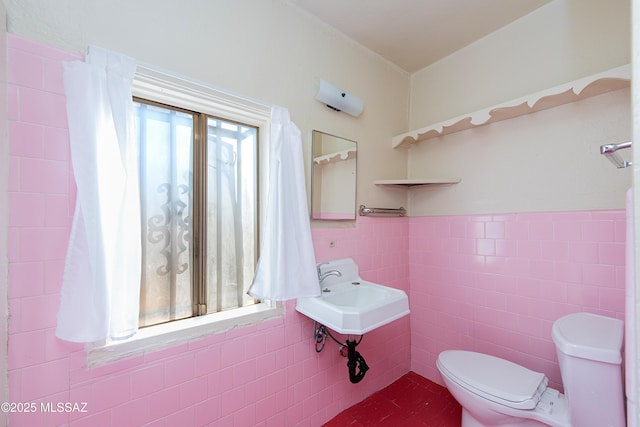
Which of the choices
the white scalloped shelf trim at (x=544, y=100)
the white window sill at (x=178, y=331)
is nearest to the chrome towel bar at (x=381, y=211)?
the white scalloped shelf trim at (x=544, y=100)

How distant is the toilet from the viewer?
103cm

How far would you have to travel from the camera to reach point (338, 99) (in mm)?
1647

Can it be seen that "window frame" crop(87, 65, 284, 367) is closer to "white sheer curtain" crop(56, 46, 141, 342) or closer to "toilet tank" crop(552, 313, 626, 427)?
"white sheer curtain" crop(56, 46, 141, 342)

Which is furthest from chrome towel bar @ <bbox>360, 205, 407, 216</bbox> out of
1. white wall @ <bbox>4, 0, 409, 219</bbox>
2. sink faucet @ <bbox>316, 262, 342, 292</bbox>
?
sink faucet @ <bbox>316, 262, 342, 292</bbox>

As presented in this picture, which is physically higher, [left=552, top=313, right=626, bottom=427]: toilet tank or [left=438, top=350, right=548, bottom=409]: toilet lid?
[left=552, top=313, right=626, bottom=427]: toilet tank

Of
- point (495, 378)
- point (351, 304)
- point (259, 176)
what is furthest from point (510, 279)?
point (259, 176)

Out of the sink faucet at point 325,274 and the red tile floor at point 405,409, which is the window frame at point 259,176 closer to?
the sink faucet at point 325,274

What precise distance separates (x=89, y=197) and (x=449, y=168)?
213 centimetres

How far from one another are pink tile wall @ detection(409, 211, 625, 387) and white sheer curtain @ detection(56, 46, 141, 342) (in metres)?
1.95

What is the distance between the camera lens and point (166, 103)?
122cm

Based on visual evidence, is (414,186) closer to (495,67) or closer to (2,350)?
(495,67)

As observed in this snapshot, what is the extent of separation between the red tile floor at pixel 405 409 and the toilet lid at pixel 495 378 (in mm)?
456

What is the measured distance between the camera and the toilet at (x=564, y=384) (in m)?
1.03

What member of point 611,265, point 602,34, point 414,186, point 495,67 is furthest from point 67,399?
point 602,34
